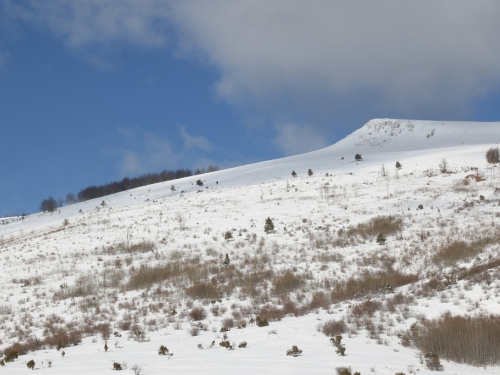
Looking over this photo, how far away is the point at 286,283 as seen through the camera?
52.0 ft

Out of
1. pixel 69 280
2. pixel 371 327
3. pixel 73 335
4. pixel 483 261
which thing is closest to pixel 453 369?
pixel 371 327

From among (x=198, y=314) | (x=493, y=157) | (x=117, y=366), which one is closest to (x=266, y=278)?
(x=198, y=314)

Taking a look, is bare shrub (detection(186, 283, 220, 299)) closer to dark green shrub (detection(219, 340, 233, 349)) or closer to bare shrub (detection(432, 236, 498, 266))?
dark green shrub (detection(219, 340, 233, 349))

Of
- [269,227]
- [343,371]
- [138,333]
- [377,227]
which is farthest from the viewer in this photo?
[269,227]

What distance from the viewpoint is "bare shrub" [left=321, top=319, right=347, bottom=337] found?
965cm

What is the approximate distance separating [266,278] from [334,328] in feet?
23.9

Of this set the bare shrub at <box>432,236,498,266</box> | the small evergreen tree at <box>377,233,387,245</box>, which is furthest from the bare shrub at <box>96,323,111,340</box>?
the small evergreen tree at <box>377,233,387,245</box>

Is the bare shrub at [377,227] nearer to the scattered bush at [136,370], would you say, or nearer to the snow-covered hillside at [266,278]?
the snow-covered hillside at [266,278]

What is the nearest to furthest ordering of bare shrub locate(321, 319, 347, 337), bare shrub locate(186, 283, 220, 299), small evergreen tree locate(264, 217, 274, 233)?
bare shrub locate(321, 319, 347, 337), bare shrub locate(186, 283, 220, 299), small evergreen tree locate(264, 217, 274, 233)

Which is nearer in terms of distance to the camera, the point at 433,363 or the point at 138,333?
the point at 433,363

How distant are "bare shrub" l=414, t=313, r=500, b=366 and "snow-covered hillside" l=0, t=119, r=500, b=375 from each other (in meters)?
0.30

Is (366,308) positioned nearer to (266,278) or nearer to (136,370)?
(266,278)

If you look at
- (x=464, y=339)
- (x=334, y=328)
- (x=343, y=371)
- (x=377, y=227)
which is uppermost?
(x=377, y=227)

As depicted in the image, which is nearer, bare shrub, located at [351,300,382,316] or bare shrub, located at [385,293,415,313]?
bare shrub, located at [351,300,382,316]
